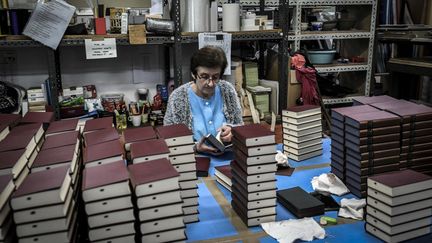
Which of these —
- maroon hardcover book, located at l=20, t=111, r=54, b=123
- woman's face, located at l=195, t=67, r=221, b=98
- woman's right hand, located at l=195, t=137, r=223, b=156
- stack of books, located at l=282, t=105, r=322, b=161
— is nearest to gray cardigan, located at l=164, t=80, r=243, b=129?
woman's face, located at l=195, t=67, r=221, b=98

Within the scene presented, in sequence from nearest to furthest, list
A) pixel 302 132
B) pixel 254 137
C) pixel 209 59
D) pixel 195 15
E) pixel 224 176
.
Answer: pixel 254 137 < pixel 224 176 < pixel 302 132 < pixel 209 59 < pixel 195 15

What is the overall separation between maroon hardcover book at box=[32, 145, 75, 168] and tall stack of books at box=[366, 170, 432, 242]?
3.31 ft

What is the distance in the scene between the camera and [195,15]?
276 centimetres

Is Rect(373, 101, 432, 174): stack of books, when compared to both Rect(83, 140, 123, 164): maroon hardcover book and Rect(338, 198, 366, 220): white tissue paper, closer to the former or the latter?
Rect(338, 198, 366, 220): white tissue paper

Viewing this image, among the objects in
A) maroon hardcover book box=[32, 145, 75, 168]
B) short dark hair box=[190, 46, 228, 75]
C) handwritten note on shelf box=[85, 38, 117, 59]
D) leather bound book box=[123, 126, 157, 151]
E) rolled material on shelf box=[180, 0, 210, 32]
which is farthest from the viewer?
rolled material on shelf box=[180, 0, 210, 32]

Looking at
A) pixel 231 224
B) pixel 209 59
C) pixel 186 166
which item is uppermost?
pixel 209 59

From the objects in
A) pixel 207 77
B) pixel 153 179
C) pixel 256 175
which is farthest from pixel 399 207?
pixel 207 77

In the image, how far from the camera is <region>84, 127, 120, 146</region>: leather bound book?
1.34m

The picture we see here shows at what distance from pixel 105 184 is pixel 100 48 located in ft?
5.78

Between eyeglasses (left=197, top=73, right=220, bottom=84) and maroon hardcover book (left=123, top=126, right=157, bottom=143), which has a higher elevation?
eyeglasses (left=197, top=73, right=220, bottom=84)

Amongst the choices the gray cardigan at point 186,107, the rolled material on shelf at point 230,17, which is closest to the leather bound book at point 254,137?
the gray cardigan at point 186,107

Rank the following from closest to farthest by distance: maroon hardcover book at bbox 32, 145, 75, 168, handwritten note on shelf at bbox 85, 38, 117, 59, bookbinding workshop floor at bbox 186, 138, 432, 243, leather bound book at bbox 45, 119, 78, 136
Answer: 1. maroon hardcover book at bbox 32, 145, 75, 168
2. bookbinding workshop floor at bbox 186, 138, 432, 243
3. leather bound book at bbox 45, 119, 78, 136
4. handwritten note on shelf at bbox 85, 38, 117, 59

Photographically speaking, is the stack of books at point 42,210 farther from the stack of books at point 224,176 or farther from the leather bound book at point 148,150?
the stack of books at point 224,176

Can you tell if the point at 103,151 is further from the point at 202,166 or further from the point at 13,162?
the point at 202,166
